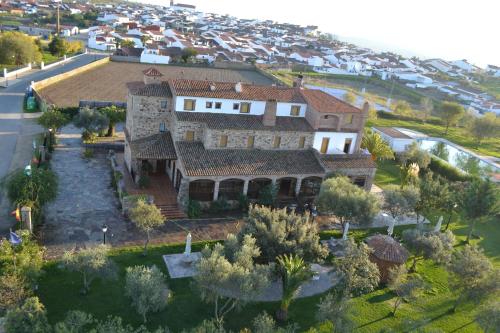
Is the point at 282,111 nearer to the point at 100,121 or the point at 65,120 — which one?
the point at 100,121

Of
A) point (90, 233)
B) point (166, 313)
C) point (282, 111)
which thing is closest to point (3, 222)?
point (90, 233)

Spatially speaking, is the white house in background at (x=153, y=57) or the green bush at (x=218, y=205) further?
the white house in background at (x=153, y=57)

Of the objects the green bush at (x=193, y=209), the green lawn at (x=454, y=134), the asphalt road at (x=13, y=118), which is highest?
the green bush at (x=193, y=209)

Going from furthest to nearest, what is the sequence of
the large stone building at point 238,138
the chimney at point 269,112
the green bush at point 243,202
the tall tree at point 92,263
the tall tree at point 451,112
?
the tall tree at point 451,112, the chimney at point 269,112, the large stone building at point 238,138, the green bush at point 243,202, the tall tree at point 92,263

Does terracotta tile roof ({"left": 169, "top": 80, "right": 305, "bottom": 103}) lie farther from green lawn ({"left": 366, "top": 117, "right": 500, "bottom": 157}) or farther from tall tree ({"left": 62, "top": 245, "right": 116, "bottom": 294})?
green lawn ({"left": 366, "top": 117, "right": 500, "bottom": 157})

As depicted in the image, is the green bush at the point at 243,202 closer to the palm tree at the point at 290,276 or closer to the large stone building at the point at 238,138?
the large stone building at the point at 238,138

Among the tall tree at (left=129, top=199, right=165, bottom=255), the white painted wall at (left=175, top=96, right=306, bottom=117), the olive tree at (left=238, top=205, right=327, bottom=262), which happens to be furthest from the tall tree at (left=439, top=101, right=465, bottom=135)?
the tall tree at (left=129, top=199, right=165, bottom=255)

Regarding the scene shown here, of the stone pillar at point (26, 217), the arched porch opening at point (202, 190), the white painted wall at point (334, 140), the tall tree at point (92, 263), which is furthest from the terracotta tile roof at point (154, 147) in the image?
the tall tree at point (92, 263)
